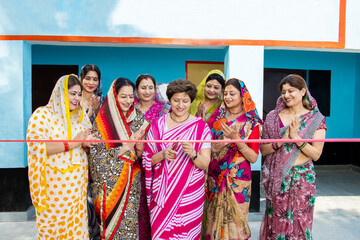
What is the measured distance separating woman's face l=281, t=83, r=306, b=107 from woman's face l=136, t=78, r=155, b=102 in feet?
4.45

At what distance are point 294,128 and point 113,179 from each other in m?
1.54

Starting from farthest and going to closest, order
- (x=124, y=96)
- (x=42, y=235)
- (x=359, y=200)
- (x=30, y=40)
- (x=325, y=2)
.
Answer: (x=359, y=200) → (x=325, y=2) → (x=30, y=40) → (x=124, y=96) → (x=42, y=235)

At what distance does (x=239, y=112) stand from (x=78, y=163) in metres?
1.44

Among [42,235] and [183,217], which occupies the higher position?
[183,217]

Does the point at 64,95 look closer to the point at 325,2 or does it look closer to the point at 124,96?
the point at 124,96

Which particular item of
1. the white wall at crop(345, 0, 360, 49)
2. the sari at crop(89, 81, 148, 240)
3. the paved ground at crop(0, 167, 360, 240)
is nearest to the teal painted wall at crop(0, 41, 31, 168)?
the paved ground at crop(0, 167, 360, 240)

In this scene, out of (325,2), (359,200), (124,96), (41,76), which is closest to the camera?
(124,96)

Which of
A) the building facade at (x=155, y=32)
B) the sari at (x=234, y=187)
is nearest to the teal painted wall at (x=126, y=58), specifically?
the building facade at (x=155, y=32)

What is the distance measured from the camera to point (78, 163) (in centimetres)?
237

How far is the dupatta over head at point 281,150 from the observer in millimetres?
2467

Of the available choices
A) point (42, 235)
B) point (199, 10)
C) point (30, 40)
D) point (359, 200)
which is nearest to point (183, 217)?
point (42, 235)

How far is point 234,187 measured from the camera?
2.47 m

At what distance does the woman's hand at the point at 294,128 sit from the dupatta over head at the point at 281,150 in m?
0.12

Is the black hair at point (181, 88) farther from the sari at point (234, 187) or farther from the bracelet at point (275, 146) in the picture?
the bracelet at point (275, 146)
